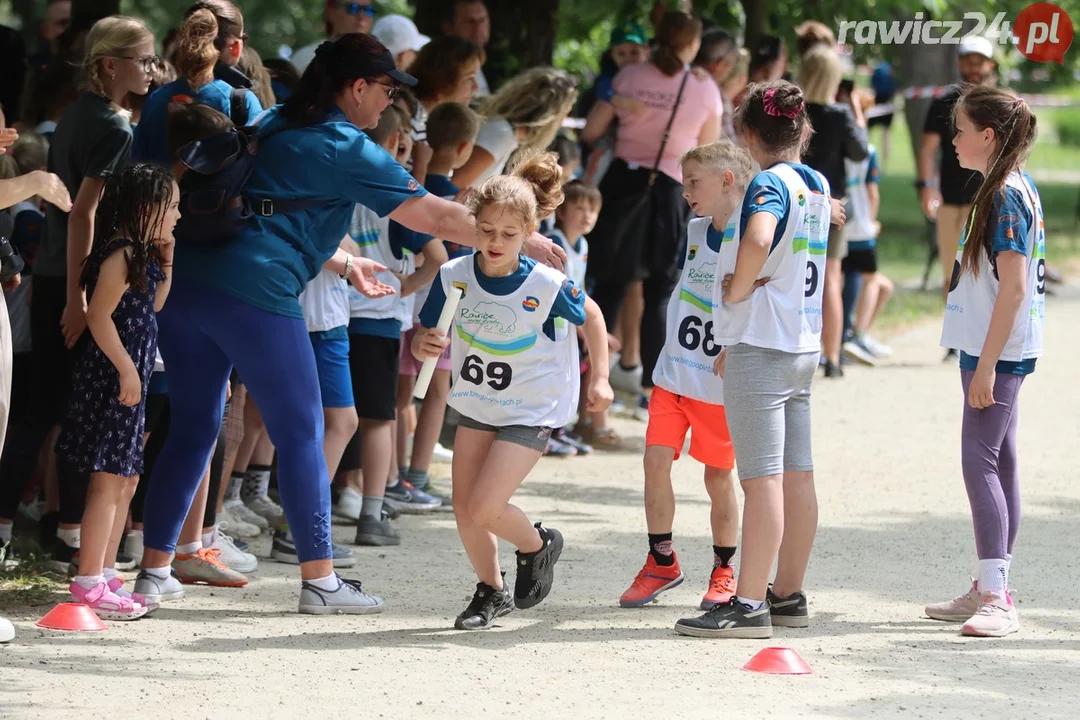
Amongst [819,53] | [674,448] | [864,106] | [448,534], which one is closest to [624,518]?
[448,534]

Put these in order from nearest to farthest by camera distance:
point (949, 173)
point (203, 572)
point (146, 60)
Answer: point (203, 572)
point (146, 60)
point (949, 173)

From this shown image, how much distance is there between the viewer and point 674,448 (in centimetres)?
574

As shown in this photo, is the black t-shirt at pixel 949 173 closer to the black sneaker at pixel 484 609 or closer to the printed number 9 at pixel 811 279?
the printed number 9 at pixel 811 279

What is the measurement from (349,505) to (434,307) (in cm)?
204

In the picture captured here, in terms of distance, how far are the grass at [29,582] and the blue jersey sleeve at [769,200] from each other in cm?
278

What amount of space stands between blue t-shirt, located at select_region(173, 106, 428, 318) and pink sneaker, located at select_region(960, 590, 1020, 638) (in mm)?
2375

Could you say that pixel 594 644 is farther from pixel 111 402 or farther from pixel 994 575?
pixel 111 402

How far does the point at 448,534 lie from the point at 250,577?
44.6 inches


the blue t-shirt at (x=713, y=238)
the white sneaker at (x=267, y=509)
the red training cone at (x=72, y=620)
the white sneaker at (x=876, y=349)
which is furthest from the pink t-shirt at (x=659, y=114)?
the red training cone at (x=72, y=620)

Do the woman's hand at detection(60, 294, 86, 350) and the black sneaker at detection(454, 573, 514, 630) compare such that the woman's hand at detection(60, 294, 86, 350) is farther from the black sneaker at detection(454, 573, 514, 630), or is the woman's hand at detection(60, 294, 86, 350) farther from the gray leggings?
the gray leggings

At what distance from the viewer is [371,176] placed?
199 inches

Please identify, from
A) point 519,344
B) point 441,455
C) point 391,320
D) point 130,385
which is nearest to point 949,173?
point 441,455

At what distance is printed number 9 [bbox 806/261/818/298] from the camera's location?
17.1 feet

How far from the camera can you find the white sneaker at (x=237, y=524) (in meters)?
6.82
